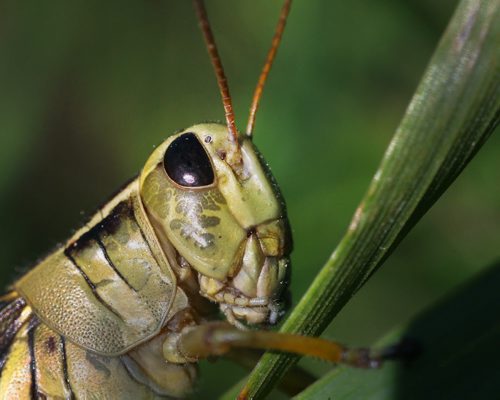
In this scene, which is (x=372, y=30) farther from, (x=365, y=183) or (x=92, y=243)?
(x=92, y=243)

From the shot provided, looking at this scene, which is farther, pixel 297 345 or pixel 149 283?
pixel 149 283

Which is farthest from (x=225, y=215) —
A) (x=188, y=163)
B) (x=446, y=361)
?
(x=446, y=361)

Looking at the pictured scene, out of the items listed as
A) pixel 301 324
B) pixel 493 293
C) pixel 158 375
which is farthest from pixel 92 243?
pixel 493 293

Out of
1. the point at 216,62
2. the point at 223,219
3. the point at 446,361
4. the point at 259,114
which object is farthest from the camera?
the point at 259,114

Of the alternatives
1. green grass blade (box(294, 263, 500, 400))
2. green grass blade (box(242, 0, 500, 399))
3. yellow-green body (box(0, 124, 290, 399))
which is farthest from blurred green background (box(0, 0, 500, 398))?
green grass blade (box(242, 0, 500, 399))

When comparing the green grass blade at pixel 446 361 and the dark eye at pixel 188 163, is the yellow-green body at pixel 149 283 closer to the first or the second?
the dark eye at pixel 188 163

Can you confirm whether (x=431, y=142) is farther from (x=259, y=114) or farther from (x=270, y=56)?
(x=259, y=114)

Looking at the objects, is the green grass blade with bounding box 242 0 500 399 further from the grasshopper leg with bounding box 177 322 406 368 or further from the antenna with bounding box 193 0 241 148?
the antenna with bounding box 193 0 241 148

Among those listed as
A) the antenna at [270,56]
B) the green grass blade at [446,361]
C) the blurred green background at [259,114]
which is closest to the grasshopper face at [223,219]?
the antenna at [270,56]
